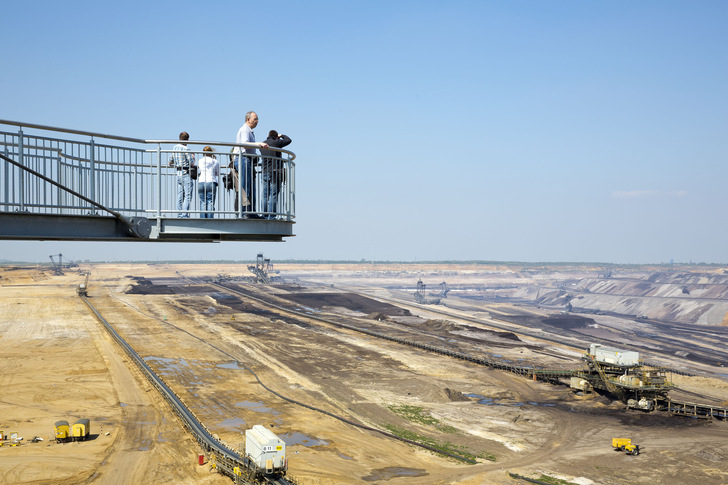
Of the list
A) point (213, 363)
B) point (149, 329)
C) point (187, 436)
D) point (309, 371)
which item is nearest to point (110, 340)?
point (149, 329)

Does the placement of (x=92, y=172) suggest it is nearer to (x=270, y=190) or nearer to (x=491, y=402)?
(x=270, y=190)

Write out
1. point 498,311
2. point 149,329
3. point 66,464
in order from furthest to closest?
point 498,311 → point 149,329 → point 66,464

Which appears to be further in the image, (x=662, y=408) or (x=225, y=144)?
(x=662, y=408)

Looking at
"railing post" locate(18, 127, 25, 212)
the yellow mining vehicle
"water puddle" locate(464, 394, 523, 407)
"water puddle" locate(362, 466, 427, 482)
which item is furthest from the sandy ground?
"railing post" locate(18, 127, 25, 212)

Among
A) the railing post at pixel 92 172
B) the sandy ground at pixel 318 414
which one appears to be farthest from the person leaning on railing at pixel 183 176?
the sandy ground at pixel 318 414

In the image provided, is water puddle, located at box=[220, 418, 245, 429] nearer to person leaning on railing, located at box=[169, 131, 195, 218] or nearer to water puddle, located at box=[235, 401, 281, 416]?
water puddle, located at box=[235, 401, 281, 416]

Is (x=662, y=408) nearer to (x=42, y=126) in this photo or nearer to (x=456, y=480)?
(x=456, y=480)
